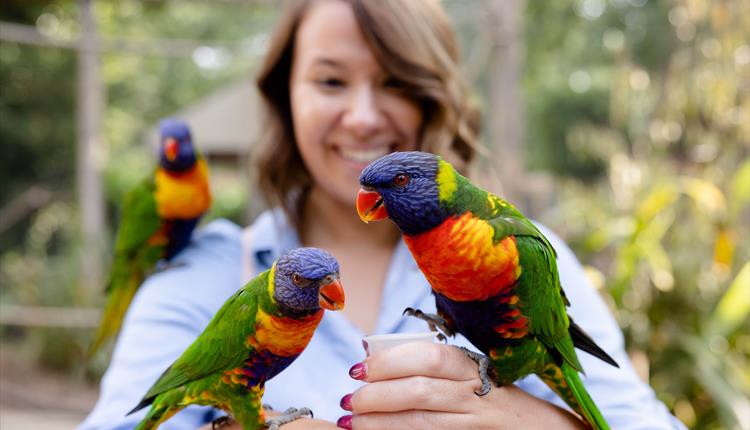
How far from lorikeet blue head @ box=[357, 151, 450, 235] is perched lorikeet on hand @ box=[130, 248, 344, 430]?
10 cm

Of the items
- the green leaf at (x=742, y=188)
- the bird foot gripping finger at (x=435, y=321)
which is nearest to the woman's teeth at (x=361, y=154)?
the bird foot gripping finger at (x=435, y=321)

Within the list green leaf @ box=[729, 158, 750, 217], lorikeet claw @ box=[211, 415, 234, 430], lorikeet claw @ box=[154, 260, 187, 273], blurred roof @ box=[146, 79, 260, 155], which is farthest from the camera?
blurred roof @ box=[146, 79, 260, 155]

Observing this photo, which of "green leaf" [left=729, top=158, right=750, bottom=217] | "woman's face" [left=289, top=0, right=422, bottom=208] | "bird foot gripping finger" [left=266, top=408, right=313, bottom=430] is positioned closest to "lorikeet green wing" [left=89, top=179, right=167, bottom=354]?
"woman's face" [left=289, top=0, right=422, bottom=208]

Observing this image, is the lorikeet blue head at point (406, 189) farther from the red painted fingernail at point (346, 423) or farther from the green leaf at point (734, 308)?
the green leaf at point (734, 308)

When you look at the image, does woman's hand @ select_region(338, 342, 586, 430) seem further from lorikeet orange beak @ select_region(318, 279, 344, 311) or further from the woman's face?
the woman's face

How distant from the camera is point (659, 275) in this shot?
7.59ft

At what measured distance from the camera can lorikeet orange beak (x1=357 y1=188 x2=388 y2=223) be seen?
0.77 m

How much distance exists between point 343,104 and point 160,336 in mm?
581

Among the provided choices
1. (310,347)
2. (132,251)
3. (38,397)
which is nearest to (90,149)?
(38,397)

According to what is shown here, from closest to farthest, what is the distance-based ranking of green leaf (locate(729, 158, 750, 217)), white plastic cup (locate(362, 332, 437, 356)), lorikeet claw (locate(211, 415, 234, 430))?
white plastic cup (locate(362, 332, 437, 356)), lorikeet claw (locate(211, 415, 234, 430)), green leaf (locate(729, 158, 750, 217))

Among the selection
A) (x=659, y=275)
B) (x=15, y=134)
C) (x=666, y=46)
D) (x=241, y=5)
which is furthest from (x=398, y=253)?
(x=666, y=46)

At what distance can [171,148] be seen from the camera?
65.7 inches

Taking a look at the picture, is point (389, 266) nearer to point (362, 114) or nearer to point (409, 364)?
point (362, 114)

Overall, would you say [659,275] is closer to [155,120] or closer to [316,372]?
[316,372]
